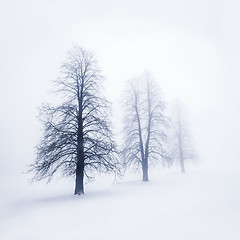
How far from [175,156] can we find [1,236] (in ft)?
97.6

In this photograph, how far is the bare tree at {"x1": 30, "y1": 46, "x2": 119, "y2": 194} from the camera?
1373 cm

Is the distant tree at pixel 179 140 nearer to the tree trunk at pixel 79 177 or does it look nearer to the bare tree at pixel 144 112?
the bare tree at pixel 144 112

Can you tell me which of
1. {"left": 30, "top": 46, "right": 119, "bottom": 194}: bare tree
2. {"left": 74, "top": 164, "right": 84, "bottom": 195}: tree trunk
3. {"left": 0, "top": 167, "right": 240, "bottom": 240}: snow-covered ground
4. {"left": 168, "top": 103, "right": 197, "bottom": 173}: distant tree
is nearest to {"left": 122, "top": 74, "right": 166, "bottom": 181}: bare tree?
{"left": 30, "top": 46, "right": 119, "bottom": 194}: bare tree

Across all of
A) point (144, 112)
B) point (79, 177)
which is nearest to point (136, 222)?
point (79, 177)

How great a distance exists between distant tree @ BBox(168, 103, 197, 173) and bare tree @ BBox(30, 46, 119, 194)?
19.9m

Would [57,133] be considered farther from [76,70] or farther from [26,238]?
[26,238]

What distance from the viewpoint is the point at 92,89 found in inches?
626

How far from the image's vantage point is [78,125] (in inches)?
576

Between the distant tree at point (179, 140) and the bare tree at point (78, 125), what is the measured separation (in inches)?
784

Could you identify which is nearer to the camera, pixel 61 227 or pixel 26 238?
pixel 26 238

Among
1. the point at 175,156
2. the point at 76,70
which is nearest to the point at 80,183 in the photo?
the point at 76,70

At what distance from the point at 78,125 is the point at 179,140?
23.1 meters

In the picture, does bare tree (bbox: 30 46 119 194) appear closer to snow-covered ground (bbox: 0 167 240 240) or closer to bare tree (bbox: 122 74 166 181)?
snow-covered ground (bbox: 0 167 240 240)

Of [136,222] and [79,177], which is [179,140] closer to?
[79,177]
